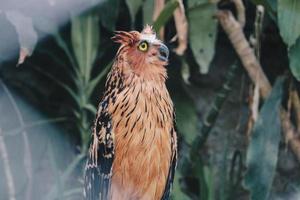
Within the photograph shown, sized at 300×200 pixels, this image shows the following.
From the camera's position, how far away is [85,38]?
12.4 feet

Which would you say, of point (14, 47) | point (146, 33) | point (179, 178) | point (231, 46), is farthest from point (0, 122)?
point (146, 33)

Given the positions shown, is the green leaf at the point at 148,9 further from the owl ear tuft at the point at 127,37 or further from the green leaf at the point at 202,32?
the owl ear tuft at the point at 127,37

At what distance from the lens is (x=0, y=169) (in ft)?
11.8

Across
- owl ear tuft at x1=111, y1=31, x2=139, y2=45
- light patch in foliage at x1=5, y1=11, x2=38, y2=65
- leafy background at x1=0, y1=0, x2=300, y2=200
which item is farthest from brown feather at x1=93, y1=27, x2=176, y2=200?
leafy background at x1=0, y1=0, x2=300, y2=200

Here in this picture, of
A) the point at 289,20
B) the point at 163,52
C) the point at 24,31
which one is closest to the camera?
the point at 163,52

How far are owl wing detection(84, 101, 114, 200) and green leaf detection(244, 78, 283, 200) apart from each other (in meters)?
0.74

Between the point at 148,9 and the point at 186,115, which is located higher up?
the point at 148,9

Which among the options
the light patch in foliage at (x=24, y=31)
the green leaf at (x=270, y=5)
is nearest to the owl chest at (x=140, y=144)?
the light patch in foliage at (x=24, y=31)

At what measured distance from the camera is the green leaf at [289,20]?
335cm

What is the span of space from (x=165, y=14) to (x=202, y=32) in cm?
26

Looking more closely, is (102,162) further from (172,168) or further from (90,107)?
(90,107)

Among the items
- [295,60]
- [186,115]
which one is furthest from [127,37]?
[186,115]

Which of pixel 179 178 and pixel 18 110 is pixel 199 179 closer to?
pixel 179 178

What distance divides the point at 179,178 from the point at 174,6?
2.04ft
